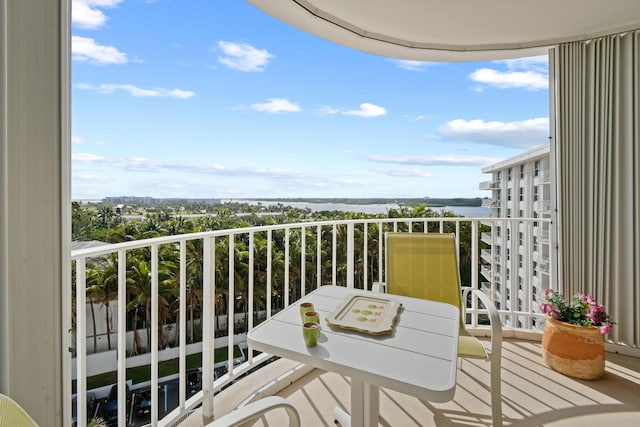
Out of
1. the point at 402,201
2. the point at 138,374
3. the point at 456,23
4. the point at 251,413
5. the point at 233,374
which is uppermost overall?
the point at 456,23

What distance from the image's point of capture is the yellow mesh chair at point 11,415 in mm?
702

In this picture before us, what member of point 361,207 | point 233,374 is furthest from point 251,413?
point 361,207

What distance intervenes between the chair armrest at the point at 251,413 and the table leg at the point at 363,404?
0.57m

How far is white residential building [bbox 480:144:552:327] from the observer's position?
3348 millimetres

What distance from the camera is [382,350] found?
121cm

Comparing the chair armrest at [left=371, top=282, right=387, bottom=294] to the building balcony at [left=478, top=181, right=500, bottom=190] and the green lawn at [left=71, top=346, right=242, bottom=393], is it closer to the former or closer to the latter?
the green lawn at [left=71, top=346, right=242, bottom=393]

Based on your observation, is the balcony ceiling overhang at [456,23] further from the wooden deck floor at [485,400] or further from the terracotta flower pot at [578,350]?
the wooden deck floor at [485,400]

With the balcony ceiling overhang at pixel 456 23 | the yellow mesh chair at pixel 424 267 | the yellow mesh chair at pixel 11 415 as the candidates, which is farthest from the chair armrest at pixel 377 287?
the balcony ceiling overhang at pixel 456 23

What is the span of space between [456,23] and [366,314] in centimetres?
254

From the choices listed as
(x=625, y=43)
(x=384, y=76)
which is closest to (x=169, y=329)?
(x=625, y=43)

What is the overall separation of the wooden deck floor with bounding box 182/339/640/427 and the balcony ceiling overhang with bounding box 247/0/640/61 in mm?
2705

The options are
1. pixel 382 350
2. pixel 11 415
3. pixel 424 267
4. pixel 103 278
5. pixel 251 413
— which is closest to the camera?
pixel 11 415

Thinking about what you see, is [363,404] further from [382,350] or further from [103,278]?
[103,278]

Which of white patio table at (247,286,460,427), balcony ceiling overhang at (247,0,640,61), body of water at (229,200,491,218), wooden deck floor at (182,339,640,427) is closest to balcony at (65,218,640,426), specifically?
wooden deck floor at (182,339,640,427)
